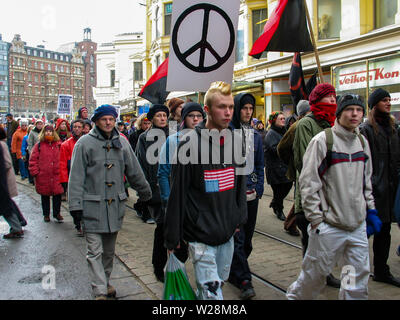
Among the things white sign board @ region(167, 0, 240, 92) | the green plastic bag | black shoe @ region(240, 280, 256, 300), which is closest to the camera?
the green plastic bag

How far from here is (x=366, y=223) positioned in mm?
3545

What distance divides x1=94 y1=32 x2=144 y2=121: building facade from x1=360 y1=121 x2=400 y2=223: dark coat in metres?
34.2

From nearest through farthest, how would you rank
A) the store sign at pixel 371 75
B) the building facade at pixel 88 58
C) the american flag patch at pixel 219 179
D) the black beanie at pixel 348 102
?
the american flag patch at pixel 219 179 → the black beanie at pixel 348 102 → the store sign at pixel 371 75 → the building facade at pixel 88 58

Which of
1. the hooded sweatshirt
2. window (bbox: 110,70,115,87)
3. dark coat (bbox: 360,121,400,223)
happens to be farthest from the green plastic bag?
window (bbox: 110,70,115,87)

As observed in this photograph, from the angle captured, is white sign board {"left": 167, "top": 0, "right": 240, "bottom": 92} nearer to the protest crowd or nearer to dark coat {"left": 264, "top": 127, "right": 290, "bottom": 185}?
the protest crowd

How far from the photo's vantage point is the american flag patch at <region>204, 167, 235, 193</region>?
3.00 meters

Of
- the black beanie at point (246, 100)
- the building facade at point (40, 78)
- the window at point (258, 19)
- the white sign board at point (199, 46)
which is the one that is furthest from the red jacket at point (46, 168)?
the building facade at point (40, 78)

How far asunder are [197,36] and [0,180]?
2.66m

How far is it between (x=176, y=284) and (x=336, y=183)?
62.0 inches

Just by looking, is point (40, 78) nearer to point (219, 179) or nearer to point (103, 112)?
point (103, 112)

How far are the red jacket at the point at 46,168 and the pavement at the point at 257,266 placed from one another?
40.2 inches

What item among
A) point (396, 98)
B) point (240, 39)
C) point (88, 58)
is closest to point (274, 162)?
point (396, 98)

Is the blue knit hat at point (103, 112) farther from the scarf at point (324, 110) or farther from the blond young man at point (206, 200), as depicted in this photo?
the scarf at point (324, 110)

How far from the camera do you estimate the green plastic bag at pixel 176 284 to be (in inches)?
109
